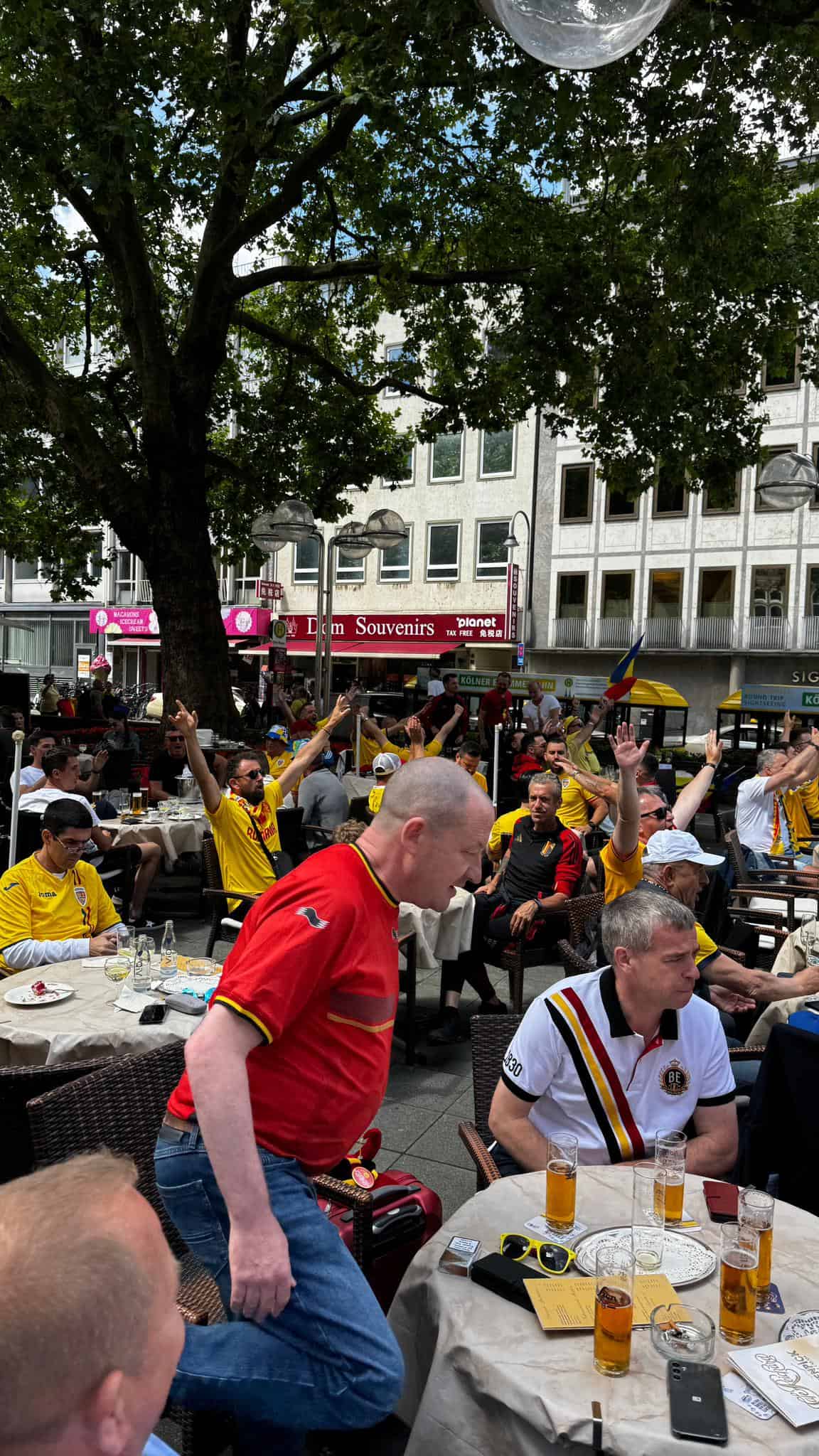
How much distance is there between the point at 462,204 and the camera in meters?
12.5

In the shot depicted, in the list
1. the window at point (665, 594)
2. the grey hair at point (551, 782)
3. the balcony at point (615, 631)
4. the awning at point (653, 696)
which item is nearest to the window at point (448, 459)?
the balcony at point (615, 631)

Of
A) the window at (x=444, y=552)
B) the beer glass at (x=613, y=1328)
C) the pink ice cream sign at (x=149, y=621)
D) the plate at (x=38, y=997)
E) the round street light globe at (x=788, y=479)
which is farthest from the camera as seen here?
the pink ice cream sign at (x=149, y=621)

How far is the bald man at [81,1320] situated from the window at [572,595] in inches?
1438

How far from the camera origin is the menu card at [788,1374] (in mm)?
1799

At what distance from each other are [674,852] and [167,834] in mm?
5858

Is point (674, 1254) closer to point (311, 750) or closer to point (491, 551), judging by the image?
point (311, 750)

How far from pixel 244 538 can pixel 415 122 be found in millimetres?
10420

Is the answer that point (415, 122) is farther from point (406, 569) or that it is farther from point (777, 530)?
point (406, 569)

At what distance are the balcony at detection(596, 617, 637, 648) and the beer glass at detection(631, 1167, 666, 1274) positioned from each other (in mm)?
34185

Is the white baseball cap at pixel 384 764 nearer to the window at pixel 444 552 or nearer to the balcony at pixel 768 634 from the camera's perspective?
→ the balcony at pixel 768 634

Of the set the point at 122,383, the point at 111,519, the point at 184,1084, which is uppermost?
the point at 122,383

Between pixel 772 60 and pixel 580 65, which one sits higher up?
pixel 772 60

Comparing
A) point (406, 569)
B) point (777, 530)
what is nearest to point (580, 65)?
point (777, 530)

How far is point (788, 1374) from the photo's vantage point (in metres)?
1.90
